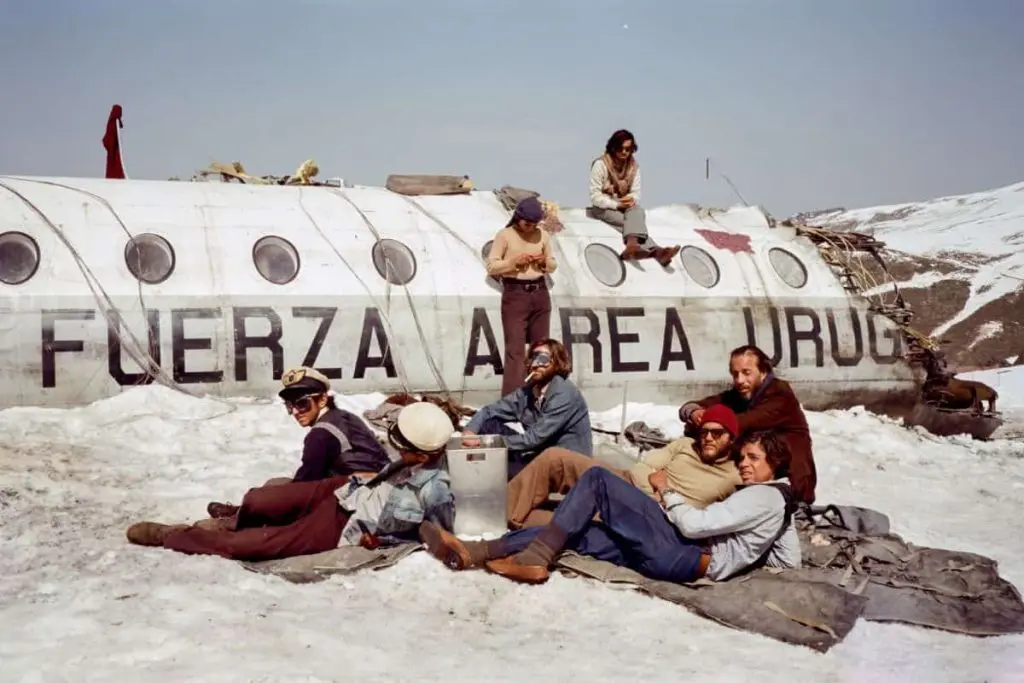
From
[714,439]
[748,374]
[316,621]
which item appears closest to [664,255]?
[748,374]

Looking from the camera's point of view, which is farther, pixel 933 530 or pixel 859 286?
pixel 859 286

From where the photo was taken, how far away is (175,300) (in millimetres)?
9477

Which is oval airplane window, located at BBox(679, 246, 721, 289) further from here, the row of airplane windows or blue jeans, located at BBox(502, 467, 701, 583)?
blue jeans, located at BBox(502, 467, 701, 583)

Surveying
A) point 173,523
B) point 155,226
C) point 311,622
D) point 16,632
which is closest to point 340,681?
point 311,622

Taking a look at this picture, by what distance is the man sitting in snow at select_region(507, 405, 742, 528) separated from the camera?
19.4 ft

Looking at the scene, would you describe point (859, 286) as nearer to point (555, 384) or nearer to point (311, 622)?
point (555, 384)

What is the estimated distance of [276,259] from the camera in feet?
33.1

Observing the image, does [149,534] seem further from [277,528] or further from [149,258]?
[149,258]

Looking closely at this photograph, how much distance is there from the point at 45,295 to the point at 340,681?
6.49m

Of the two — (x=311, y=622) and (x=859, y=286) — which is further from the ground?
(x=859, y=286)

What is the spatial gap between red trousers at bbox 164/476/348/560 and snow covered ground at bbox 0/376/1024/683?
0.40 ft

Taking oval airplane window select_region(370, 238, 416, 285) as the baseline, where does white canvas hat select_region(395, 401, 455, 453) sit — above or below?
below

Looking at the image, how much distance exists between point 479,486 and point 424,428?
0.70m

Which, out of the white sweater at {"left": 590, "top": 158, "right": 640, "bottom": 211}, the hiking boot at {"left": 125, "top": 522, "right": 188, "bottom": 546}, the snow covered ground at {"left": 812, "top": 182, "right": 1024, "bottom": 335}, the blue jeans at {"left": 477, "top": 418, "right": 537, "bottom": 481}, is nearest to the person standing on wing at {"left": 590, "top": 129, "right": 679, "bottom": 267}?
the white sweater at {"left": 590, "top": 158, "right": 640, "bottom": 211}
